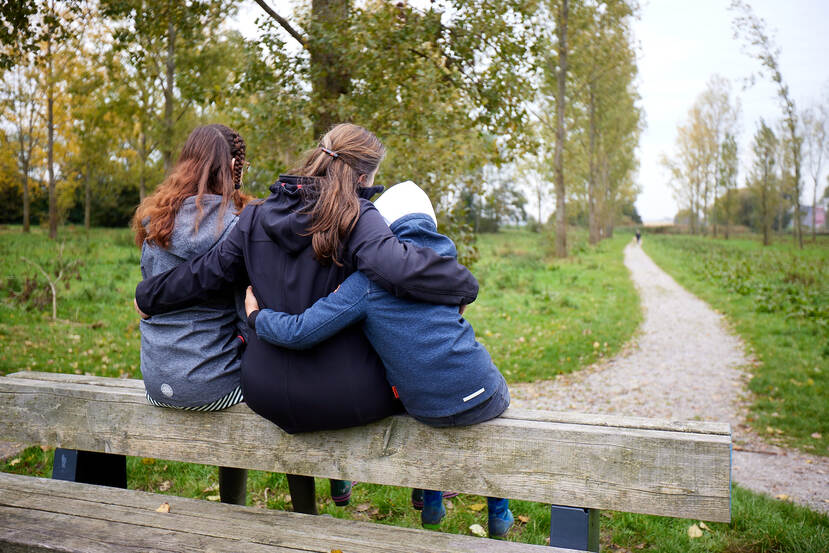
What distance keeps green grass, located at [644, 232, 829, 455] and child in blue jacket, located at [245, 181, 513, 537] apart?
4359 mm

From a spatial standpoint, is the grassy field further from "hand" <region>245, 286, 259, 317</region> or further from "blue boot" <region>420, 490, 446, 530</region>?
"hand" <region>245, 286, 259, 317</region>

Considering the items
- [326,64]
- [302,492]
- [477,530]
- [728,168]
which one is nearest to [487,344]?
[326,64]

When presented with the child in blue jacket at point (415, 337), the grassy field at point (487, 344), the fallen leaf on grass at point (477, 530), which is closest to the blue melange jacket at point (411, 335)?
the child in blue jacket at point (415, 337)

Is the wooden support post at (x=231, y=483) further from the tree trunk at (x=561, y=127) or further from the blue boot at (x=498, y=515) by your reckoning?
the tree trunk at (x=561, y=127)

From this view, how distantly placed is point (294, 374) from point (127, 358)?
19.2 feet

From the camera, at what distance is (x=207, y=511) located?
7.41ft

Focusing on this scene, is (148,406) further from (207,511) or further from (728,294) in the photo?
(728,294)

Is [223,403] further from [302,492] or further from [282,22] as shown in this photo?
[282,22]

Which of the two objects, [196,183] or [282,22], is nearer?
[196,183]

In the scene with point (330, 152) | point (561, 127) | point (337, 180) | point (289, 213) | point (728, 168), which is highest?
point (728, 168)

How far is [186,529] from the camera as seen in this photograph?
6.95 feet

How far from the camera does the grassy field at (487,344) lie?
3.46m

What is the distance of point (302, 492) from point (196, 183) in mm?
1395

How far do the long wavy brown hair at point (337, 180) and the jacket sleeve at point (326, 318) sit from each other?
119mm
